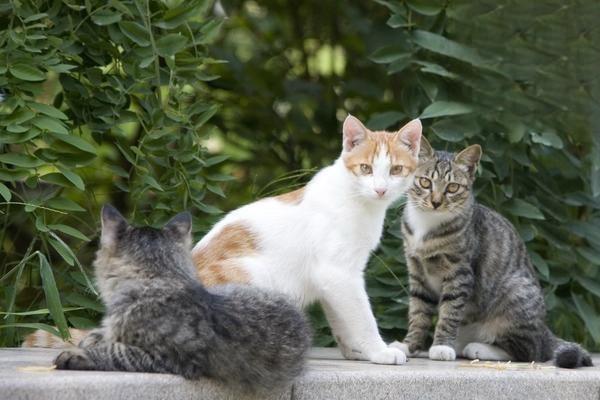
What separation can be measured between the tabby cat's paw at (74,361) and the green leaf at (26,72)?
1277mm

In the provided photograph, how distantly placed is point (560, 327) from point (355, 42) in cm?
247

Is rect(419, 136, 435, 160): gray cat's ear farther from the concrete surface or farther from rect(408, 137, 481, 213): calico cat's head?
the concrete surface

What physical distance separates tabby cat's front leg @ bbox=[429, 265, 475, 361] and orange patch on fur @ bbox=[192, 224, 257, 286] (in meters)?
0.84

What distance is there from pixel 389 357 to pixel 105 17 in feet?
5.86

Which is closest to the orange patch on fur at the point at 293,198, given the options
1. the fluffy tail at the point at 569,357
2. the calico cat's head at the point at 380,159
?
the calico cat's head at the point at 380,159

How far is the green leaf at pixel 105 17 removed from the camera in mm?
3412

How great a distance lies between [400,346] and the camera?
3459 mm

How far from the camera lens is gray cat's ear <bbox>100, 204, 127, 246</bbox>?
2.53m

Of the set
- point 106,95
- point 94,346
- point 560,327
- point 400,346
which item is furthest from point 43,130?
point 560,327

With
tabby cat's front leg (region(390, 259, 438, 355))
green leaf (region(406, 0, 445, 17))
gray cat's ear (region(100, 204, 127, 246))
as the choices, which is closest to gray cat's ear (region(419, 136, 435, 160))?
tabby cat's front leg (region(390, 259, 438, 355))

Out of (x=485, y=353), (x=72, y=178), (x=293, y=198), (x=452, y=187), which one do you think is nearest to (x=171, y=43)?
(x=72, y=178)

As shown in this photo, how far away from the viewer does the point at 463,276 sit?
3381 mm

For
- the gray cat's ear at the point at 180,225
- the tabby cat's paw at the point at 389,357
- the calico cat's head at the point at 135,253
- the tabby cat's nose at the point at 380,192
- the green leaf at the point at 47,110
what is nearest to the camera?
the calico cat's head at the point at 135,253

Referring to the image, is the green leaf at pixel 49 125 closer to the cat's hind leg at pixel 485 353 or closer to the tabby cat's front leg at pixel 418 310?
the tabby cat's front leg at pixel 418 310
